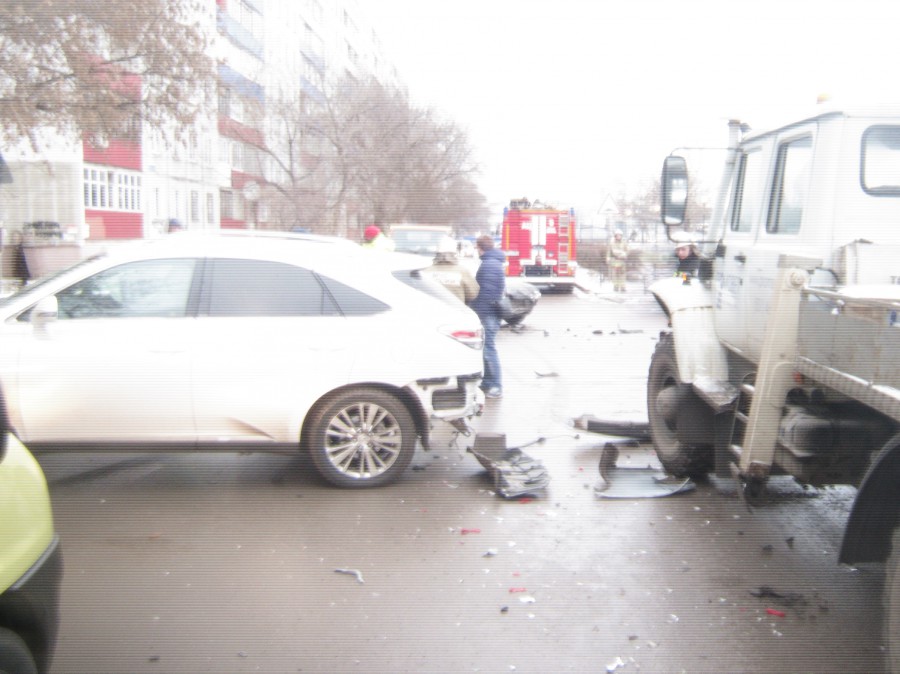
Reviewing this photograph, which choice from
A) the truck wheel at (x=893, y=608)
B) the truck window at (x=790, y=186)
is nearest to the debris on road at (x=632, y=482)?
the truck window at (x=790, y=186)

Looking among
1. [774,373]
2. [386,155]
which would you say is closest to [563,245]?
[386,155]

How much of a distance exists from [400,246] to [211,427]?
11695 mm

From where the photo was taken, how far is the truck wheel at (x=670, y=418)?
5.30m

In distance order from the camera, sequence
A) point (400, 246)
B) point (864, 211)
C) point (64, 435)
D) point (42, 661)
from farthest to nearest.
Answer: point (400, 246)
point (64, 435)
point (864, 211)
point (42, 661)

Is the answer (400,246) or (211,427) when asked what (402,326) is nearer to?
(211,427)

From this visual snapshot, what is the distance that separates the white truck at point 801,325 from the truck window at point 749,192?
0.01 m

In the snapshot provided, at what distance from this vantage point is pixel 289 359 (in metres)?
5.13

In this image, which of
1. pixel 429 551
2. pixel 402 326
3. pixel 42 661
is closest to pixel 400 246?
pixel 402 326

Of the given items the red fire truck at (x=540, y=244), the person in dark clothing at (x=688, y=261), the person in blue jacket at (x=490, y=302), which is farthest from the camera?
the red fire truck at (x=540, y=244)

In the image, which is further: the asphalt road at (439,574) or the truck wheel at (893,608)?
the asphalt road at (439,574)

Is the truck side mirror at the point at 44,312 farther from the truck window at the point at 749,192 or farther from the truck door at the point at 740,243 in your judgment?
the truck window at the point at 749,192

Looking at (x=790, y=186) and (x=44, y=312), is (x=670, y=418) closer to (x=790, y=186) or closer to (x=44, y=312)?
(x=790, y=186)

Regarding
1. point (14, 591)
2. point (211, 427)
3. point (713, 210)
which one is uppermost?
point (713, 210)

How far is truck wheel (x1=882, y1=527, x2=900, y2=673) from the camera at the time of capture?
8.31 feet
